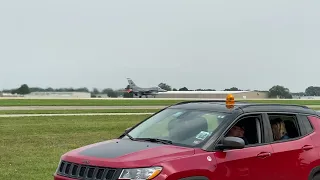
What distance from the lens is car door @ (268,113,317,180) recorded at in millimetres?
6523

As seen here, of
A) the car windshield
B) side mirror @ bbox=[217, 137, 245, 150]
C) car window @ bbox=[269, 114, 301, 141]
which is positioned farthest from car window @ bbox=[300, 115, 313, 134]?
side mirror @ bbox=[217, 137, 245, 150]

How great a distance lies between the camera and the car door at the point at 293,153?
21.4ft

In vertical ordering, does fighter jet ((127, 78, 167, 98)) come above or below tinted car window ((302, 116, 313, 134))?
above

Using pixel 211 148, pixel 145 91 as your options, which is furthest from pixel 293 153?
pixel 145 91

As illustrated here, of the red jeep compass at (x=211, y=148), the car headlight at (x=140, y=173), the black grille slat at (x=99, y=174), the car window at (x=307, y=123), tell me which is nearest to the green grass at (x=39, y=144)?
the red jeep compass at (x=211, y=148)

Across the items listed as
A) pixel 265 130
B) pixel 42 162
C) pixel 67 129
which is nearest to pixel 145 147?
pixel 265 130

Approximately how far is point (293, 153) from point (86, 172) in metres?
2.93

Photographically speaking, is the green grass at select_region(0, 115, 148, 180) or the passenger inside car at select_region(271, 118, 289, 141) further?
the green grass at select_region(0, 115, 148, 180)

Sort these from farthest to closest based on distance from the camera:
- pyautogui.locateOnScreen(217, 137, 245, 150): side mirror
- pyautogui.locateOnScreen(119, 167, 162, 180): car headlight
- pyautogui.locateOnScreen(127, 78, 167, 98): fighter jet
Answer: pyautogui.locateOnScreen(127, 78, 167, 98): fighter jet → pyautogui.locateOnScreen(217, 137, 245, 150): side mirror → pyautogui.locateOnScreen(119, 167, 162, 180): car headlight

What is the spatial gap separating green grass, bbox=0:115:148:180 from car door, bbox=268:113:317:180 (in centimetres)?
492

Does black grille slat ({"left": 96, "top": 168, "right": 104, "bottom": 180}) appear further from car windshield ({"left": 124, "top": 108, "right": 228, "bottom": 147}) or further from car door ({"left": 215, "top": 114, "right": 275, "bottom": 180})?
car door ({"left": 215, "top": 114, "right": 275, "bottom": 180})

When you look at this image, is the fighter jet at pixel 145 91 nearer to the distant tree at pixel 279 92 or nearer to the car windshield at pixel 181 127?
the distant tree at pixel 279 92

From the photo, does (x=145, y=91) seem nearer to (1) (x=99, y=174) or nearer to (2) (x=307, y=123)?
(2) (x=307, y=123)

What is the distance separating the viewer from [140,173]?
525cm
